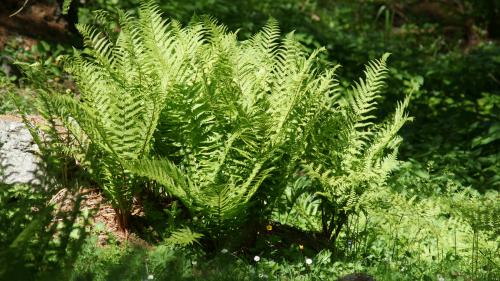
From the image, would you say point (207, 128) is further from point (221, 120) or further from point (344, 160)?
point (344, 160)

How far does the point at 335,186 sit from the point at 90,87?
1692 mm

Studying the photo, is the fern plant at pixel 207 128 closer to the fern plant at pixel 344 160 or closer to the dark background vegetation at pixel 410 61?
the fern plant at pixel 344 160

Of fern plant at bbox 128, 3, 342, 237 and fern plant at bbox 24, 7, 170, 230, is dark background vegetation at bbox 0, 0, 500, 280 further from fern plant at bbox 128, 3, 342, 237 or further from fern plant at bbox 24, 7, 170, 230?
fern plant at bbox 24, 7, 170, 230

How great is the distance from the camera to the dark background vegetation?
22.3 ft

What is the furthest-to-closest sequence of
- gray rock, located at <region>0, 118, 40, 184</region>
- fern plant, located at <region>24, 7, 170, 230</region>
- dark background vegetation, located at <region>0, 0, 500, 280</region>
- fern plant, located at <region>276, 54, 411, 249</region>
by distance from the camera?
dark background vegetation, located at <region>0, 0, 500, 280</region>
gray rock, located at <region>0, 118, 40, 184</region>
fern plant, located at <region>276, 54, 411, 249</region>
fern plant, located at <region>24, 7, 170, 230</region>

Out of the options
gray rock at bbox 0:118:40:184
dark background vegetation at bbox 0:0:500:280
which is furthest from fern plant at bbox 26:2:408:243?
dark background vegetation at bbox 0:0:500:280

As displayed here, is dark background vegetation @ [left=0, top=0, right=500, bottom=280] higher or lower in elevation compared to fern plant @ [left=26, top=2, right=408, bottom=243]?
higher

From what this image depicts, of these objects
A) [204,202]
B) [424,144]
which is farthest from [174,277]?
[424,144]

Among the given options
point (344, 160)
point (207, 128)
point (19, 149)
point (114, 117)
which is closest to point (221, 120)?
point (207, 128)

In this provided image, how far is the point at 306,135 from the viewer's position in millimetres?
4012

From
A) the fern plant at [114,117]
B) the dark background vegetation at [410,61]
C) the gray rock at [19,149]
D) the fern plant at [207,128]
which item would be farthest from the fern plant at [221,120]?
the gray rock at [19,149]

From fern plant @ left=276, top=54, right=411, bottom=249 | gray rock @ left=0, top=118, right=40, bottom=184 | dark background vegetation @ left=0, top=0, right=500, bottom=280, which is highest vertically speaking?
dark background vegetation @ left=0, top=0, right=500, bottom=280

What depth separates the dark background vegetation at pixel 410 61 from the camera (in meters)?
6.80

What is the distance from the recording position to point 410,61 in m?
9.49
